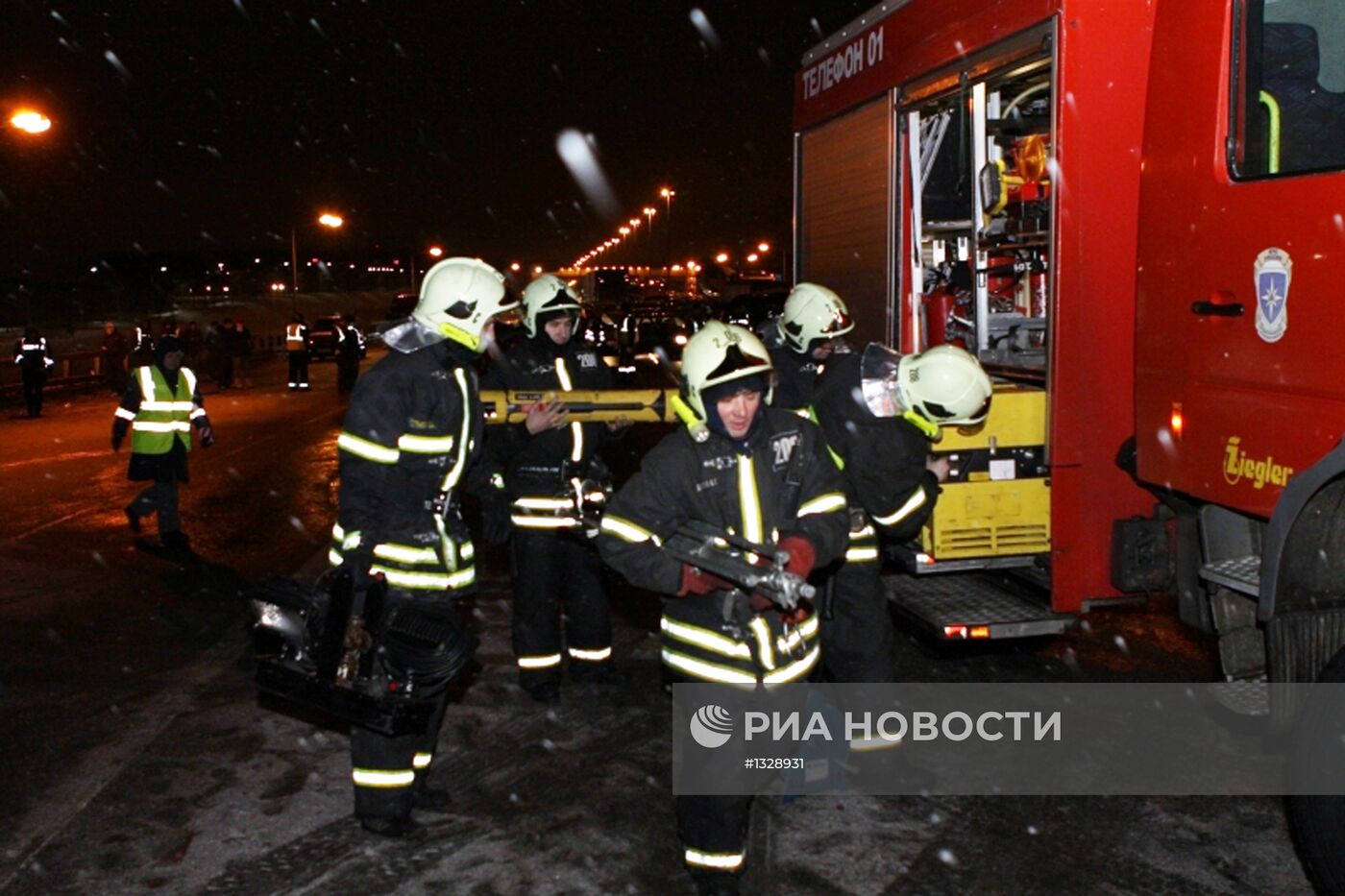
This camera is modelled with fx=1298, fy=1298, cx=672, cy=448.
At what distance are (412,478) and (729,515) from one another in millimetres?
1134

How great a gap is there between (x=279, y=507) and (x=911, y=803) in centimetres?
778

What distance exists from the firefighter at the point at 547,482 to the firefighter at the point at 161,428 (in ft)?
15.6

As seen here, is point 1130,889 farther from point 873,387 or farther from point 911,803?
point 873,387

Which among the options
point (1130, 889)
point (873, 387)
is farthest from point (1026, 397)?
point (1130, 889)

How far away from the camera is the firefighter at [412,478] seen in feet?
13.8

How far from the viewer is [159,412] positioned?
975 cm

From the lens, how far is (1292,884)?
395 cm

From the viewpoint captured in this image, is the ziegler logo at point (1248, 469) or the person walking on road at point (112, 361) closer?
the ziegler logo at point (1248, 469)

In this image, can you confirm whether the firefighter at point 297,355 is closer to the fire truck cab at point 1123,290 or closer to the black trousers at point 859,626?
the fire truck cab at point 1123,290

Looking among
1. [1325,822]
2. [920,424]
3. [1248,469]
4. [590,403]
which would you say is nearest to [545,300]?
[590,403]

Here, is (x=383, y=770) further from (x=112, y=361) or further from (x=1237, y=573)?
(x=112, y=361)

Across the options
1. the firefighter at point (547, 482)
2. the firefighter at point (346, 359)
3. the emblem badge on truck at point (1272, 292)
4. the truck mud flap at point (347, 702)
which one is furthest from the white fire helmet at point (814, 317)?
the firefighter at point (346, 359)

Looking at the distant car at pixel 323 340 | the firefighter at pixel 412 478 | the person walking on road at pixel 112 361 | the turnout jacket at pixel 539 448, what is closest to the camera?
the firefighter at pixel 412 478

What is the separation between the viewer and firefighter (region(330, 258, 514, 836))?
165 inches
